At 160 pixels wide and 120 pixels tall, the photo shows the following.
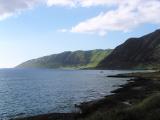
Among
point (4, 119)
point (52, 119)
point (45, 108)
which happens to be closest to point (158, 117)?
point (52, 119)

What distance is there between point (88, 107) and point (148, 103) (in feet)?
69.5

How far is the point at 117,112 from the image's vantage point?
23828 millimetres

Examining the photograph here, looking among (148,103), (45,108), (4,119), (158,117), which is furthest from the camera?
(45,108)

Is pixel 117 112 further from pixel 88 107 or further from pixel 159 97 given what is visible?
pixel 88 107

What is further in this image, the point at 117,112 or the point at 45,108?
the point at 45,108

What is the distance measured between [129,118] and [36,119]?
21.9 meters

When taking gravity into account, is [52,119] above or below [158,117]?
below

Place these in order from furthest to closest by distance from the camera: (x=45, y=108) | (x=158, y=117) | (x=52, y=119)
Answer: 1. (x=45, y=108)
2. (x=52, y=119)
3. (x=158, y=117)

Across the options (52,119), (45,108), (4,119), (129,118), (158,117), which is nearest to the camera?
(158,117)

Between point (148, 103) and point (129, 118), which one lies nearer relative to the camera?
point (129, 118)

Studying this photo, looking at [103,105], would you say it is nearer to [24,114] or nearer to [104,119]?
[24,114]

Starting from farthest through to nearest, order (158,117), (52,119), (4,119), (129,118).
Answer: (4,119) < (52,119) < (129,118) < (158,117)

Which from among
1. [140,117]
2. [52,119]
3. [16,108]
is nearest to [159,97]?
[140,117]

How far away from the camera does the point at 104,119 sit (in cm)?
2242
